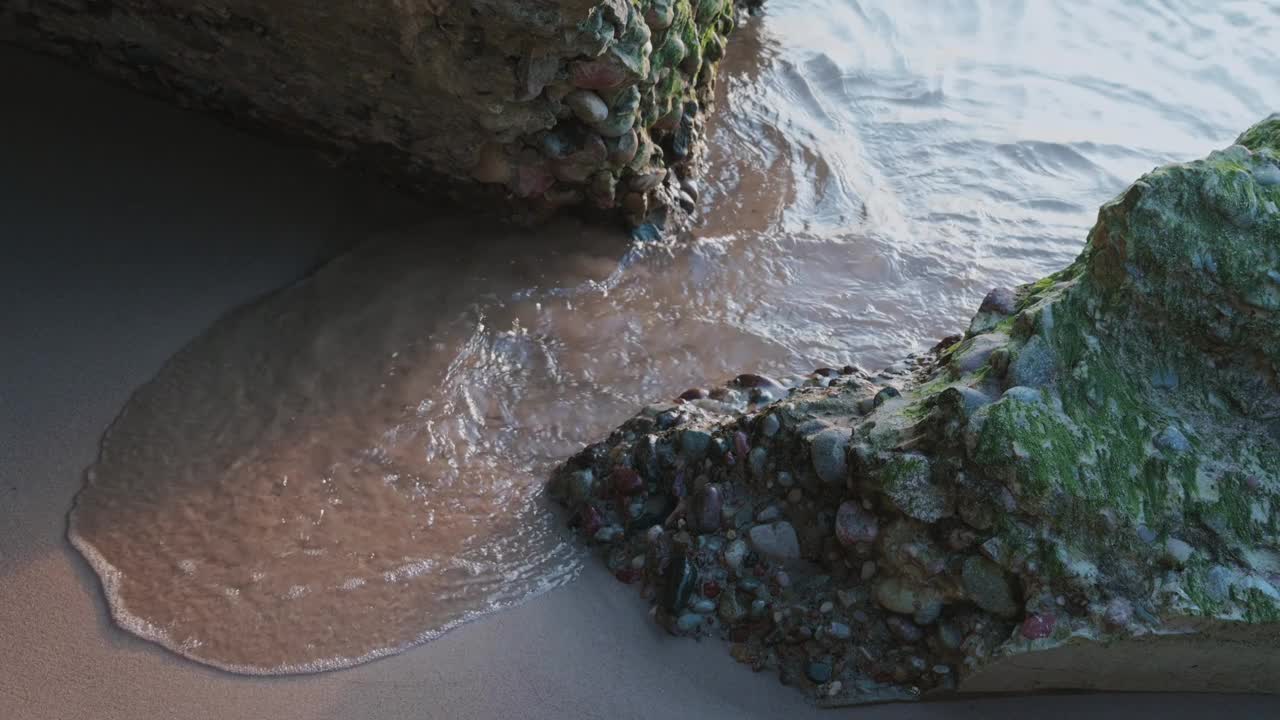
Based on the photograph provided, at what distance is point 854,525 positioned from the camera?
2564mm

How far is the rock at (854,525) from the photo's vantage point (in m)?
2.55

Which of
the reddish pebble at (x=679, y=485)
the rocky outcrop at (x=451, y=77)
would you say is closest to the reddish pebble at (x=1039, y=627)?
the reddish pebble at (x=679, y=485)

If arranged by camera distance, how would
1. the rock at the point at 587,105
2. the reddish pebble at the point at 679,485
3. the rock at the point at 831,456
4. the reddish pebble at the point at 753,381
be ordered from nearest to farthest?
the rock at the point at 831,456 < the reddish pebble at the point at 679,485 < the reddish pebble at the point at 753,381 < the rock at the point at 587,105

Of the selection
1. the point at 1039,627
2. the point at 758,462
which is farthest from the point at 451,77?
the point at 1039,627

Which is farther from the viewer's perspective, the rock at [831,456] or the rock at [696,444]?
the rock at [696,444]

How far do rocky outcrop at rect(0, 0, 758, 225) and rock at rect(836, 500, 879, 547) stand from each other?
1751 mm

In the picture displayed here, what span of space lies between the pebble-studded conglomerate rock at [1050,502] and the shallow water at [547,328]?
0.58m

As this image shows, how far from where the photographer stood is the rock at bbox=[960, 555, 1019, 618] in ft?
7.86

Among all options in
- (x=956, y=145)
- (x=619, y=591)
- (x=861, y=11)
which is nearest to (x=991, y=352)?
(x=619, y=591)

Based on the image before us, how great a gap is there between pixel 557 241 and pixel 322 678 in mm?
2177

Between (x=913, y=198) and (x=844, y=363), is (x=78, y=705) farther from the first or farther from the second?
(x=913, y=198)

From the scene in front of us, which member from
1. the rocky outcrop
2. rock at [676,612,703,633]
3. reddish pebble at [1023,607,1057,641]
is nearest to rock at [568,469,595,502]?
rock at [676,612,703,633]

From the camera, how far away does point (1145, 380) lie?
8.42 feet

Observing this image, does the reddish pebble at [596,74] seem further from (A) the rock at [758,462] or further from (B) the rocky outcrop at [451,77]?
(A) the rock at [758,462]
